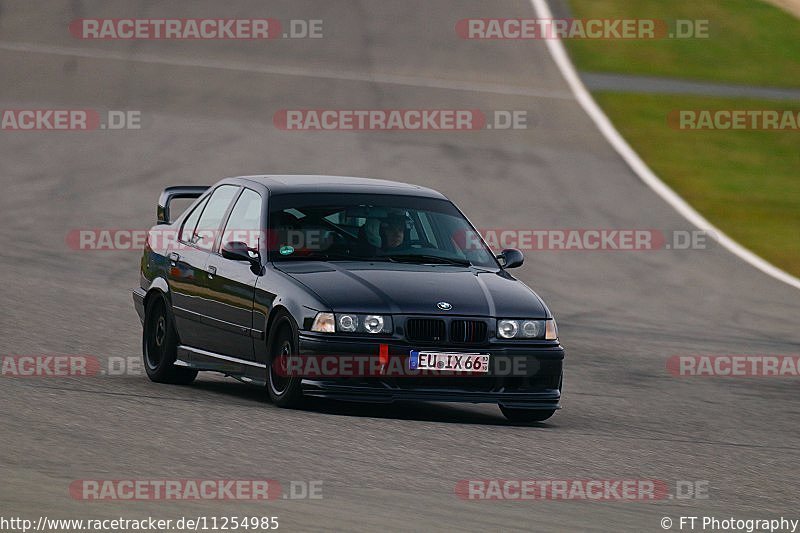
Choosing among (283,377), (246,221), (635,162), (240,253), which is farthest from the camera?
(635,162)

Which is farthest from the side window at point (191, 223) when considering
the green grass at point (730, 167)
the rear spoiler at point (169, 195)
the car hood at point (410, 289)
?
the green grass at point (730, 167)

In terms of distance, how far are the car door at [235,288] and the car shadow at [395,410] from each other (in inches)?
15.8

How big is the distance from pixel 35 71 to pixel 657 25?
1401cm

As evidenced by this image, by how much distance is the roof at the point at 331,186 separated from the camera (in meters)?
11.5

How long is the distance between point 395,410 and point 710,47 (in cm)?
2526

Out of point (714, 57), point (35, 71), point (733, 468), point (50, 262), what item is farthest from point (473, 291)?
point (714, 57)

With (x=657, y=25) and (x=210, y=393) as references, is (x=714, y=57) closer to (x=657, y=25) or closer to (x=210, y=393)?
(x=657, y=25)

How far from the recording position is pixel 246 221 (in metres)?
11.5

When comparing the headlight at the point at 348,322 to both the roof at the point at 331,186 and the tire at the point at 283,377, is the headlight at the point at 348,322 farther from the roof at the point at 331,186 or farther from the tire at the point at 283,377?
the roof at the point at 331,186

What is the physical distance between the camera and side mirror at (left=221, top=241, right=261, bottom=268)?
36.0 ft

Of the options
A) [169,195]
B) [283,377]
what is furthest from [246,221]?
[169,195]

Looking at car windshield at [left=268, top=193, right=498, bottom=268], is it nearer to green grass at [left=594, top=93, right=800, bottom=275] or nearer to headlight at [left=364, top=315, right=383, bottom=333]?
headlight at [left=364, top=315, right=383, bottom=333]

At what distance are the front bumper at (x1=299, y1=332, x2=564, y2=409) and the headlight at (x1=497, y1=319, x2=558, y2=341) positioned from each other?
60 millimetres

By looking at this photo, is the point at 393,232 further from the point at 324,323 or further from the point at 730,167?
the point at 730,167
